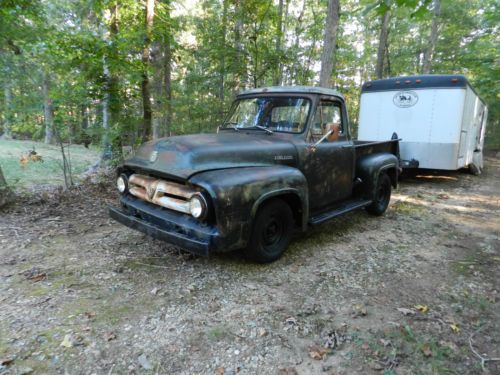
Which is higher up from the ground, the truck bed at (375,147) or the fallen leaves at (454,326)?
the truck bed at (375,147)

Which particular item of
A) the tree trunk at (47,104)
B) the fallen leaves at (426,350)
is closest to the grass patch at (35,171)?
the tree trunk at (47,104)

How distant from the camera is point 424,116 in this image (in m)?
8.86

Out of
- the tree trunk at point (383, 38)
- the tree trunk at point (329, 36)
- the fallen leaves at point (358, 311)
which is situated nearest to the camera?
the fallen leaves at point (358, 311)

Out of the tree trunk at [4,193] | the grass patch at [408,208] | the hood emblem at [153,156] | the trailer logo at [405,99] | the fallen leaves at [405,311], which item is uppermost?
the trailer logo at [405,99]

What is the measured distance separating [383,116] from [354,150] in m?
5.12

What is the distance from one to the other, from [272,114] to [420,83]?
6166 millimetres

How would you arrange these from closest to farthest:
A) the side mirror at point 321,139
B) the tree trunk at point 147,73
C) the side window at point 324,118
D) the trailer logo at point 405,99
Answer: the side mirror at point 321,139, the side window at point 324,118, the tree trunk at point 147,73, the trailer logo at point 405,99

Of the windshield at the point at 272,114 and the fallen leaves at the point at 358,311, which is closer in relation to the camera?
the fallen leaves at the point at 358,311

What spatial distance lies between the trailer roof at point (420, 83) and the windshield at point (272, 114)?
5.93 meters

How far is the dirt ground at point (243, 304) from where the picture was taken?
95.2 inches

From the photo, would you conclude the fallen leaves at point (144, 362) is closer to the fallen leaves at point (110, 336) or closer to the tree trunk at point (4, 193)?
the fallen leaves at point (110, 336)

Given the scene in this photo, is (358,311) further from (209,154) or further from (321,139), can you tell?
(321,139)

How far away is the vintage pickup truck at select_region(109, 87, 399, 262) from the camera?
3191 millimetres

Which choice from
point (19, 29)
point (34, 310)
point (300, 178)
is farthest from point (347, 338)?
point (19, 29)
